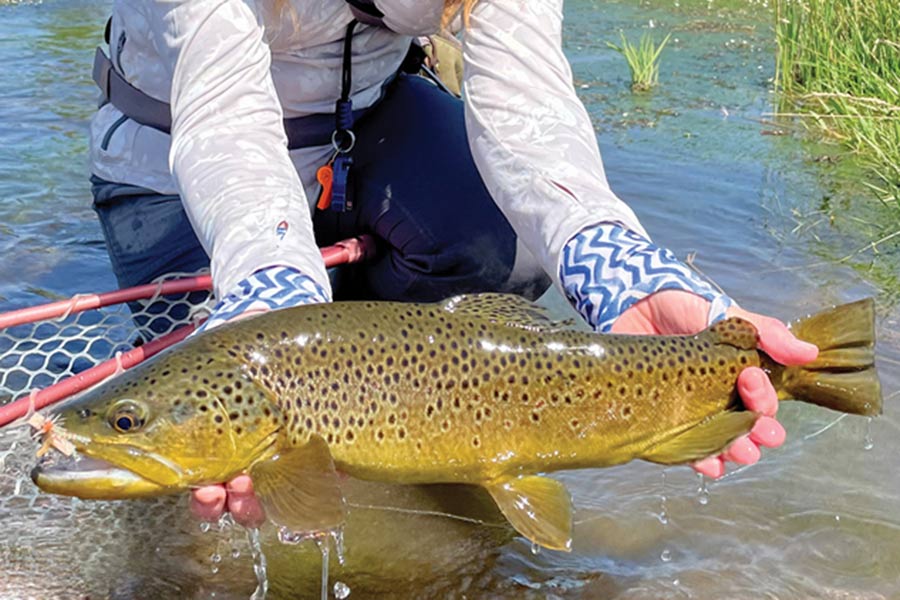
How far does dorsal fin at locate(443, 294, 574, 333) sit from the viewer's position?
236cm

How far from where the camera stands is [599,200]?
2822 millimetres

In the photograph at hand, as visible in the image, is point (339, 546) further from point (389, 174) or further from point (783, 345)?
point (783, 345)

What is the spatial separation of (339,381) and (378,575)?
3.09 ft

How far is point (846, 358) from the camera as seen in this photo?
2283 millimetres

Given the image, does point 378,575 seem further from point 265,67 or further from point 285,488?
point 265,67

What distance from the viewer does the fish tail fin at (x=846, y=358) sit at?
228cm

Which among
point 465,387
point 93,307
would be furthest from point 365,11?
point 465,387

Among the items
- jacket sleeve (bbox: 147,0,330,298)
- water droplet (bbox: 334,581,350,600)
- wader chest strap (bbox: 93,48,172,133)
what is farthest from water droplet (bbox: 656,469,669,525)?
wader chest strap (bbox: 93,48,172,133)

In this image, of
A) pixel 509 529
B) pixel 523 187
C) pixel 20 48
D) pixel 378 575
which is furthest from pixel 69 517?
pixel 20 48

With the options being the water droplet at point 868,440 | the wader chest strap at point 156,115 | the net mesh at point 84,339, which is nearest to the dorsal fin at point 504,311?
the net mesh at point 84,339

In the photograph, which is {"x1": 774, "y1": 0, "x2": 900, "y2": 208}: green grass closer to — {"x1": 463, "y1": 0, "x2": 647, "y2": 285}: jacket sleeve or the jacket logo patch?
{"x1": 463, "y1": 0, "x2": 647, "y2": 285}: jacket sleeve

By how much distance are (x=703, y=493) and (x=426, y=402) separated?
1.43 metres

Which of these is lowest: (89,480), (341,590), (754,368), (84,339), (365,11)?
(341,590)

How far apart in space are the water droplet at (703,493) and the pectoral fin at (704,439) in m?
0.99
